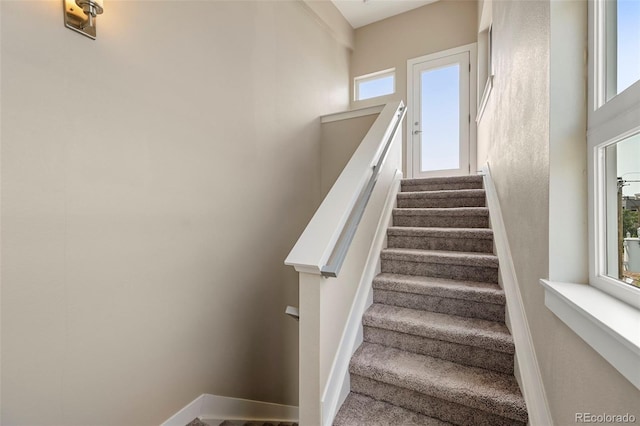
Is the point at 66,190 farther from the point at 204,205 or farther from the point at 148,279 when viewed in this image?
the point at 204,205

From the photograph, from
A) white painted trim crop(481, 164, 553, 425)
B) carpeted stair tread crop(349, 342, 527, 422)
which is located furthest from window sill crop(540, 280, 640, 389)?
carpeted stair tread crop(349, 342, 527, 422)

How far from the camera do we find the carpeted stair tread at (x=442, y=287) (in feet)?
5.61

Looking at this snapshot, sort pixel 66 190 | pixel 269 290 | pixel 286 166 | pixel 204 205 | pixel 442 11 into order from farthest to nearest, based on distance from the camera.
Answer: pixel 442 11 → pixel 286 166 → pixel 269 290 → pixel 204 205 → pixel 66 190

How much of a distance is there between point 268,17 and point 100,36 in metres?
1.67

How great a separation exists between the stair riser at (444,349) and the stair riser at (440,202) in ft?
4.64

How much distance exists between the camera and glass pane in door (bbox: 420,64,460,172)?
419 cm

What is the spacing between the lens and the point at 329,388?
4.66ft

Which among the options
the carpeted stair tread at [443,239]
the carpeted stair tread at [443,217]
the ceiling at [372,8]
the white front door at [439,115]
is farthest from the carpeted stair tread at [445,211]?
the ceiling at [372,8]

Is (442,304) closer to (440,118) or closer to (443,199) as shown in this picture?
(443,199)

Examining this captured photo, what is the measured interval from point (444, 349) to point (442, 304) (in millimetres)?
296

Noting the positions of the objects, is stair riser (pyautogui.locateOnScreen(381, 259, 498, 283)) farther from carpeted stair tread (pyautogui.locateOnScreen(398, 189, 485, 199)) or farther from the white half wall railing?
carpeted stair tread (pyautogui.locateOnScreen(398, 189, 485, 199))

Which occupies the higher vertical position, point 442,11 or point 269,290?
point 442,11

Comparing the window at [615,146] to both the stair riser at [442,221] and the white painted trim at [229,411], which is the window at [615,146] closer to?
the stair riser at [442,221]

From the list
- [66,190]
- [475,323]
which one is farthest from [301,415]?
[66,190]
